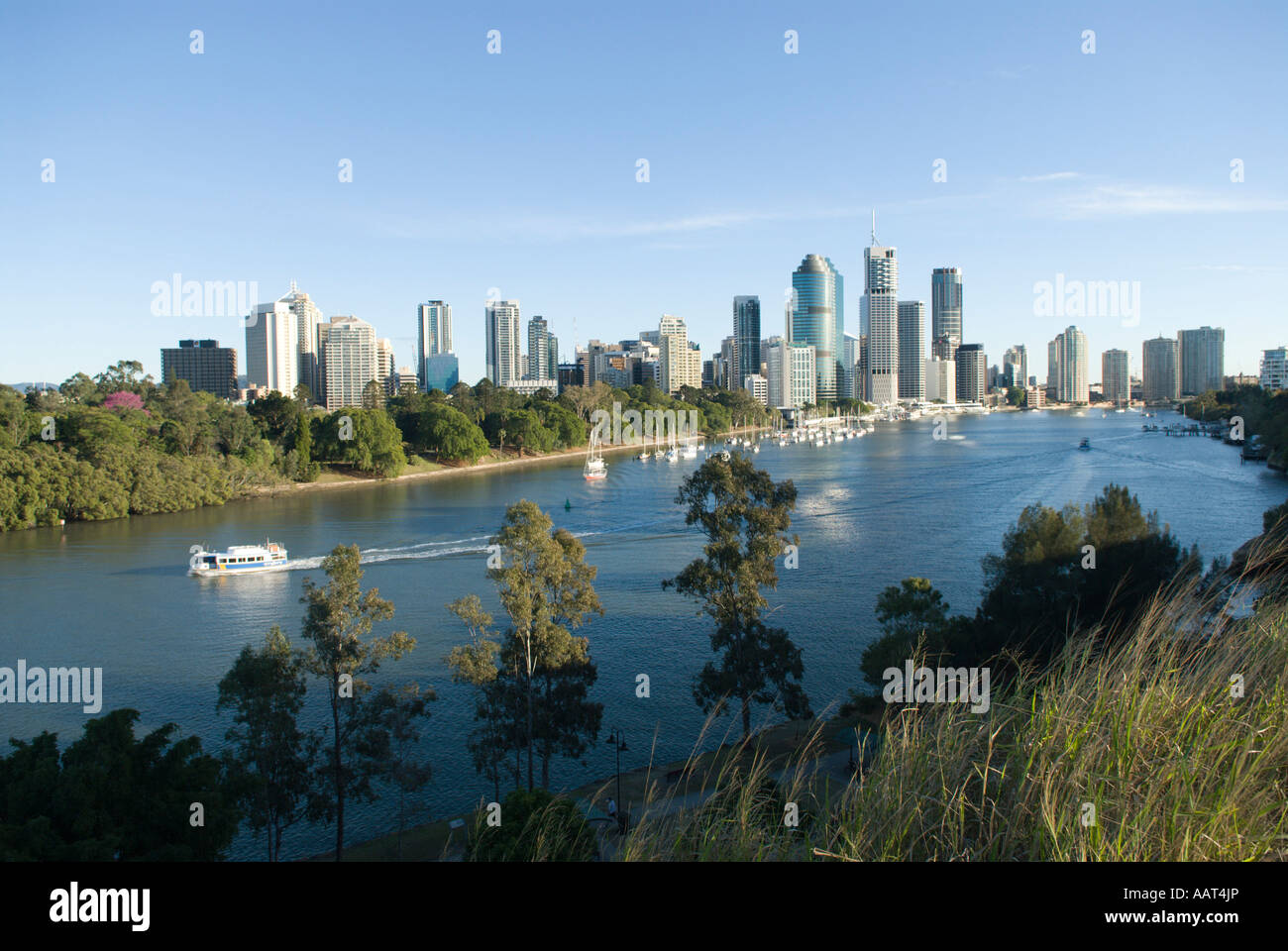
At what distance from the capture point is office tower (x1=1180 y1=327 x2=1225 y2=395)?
84875 millimetres

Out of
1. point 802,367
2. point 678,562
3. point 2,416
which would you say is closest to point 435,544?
point 678,562

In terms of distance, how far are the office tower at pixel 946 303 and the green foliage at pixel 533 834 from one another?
125622 mm

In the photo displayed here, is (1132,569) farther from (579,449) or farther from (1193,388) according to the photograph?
(1193,388)

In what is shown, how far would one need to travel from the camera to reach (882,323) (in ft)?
361

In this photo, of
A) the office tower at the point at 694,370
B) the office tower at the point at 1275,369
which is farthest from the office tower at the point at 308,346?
the office tower at the point at 1275,369

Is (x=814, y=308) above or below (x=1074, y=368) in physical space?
above

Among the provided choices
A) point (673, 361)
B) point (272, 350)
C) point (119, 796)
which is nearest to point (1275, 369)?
point (673, 361)

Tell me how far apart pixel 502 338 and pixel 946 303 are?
217ft

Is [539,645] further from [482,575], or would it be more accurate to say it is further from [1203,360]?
[1203,360]

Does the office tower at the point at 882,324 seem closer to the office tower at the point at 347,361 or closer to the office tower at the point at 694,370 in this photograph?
the office tower at the point at 694,370

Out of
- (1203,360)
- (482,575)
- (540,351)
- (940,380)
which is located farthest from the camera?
(940,380)

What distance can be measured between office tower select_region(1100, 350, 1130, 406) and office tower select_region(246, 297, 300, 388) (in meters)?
87.8

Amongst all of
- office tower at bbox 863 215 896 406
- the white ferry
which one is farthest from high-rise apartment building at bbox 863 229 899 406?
the white ferry
